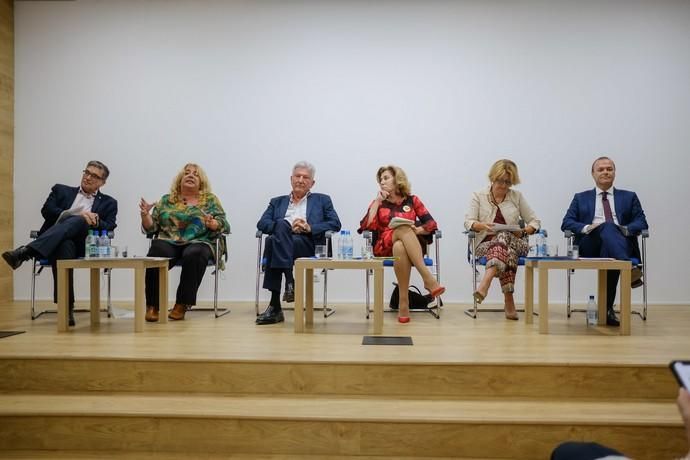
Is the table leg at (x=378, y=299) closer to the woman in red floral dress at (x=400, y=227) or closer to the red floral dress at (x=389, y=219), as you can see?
the woman in red floral dress at (x=400, y=227)

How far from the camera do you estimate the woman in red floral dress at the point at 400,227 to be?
166 inches

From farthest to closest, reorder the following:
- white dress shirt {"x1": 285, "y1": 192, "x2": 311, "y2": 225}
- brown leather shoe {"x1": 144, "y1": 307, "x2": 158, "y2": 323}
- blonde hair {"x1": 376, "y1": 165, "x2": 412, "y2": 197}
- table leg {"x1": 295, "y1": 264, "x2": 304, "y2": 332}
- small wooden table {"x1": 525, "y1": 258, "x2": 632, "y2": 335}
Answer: white dress shirt {"x1": 285, "y1": 192, "x2": 311, "y2": 225}
blonde hair {"x1": 376, "y1": 165, "x2": 412, "y2": 197}
brown leather shoe {"x1": 144, "y1": 307, "x2": 158, "y2": 323}
table leg {"x1": 295, "y1": 264, "x2": 304, "y2": 332}
small wooden table {"x1": 525, "y1": 258, "x2": 632, "y2": 335}

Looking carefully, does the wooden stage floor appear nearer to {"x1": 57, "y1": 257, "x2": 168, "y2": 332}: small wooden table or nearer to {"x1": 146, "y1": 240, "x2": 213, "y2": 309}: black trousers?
{"x1": 57, "y1": 257, "x2": 168, "y2": 332}: small wooden table

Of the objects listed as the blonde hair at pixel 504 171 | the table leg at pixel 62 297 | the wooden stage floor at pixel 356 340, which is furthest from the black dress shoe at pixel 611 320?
the table leg at pixel 62 297

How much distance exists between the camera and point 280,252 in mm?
4148

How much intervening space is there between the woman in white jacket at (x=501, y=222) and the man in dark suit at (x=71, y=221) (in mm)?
2768

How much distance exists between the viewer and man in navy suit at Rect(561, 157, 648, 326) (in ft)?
13.5

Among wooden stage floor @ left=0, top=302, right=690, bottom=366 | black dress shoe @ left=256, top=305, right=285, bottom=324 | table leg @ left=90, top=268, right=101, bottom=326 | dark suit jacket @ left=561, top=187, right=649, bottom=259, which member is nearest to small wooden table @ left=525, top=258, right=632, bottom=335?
wooden stage floor @ left=0, top=302, right=690, bottom=366

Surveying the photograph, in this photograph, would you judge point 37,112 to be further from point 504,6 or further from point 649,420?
point 649,420

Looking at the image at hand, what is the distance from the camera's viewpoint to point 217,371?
270 cm

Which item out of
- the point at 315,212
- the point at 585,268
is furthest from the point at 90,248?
the point at 585,268

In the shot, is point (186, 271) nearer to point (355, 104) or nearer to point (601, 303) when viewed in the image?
point (355, 104)

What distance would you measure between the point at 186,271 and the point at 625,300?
9.52 ft

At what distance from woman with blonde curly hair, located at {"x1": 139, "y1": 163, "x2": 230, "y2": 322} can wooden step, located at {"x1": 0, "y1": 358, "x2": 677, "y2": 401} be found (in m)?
1.38
